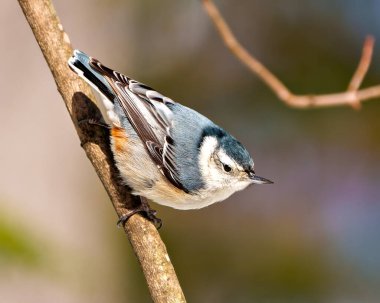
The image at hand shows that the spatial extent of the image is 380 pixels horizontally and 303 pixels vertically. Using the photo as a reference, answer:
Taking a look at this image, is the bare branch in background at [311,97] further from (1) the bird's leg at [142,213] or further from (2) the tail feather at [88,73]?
(1) the bird's leg at [142,213]

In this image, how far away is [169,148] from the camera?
291 centimetres

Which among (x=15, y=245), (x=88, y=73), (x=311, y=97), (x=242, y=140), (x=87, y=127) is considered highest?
(x=242, y=140)

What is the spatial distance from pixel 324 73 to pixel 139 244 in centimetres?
300

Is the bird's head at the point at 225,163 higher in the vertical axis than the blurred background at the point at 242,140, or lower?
lower

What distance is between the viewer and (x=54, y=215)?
15.2 feet

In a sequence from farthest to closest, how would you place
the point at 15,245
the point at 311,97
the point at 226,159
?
the point at 226,159 → the point at 15,245 → the point at 311,97

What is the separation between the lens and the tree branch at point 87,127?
249cm

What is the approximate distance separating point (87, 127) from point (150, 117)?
0.27 metres

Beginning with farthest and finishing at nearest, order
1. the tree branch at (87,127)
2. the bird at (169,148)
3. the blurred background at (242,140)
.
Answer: the blurred background at (242,140) < the bird at (169,148) < the tree branch at (87,127)

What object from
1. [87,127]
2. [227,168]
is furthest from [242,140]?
[87,127]

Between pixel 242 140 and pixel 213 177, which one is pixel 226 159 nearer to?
pixel 213 177

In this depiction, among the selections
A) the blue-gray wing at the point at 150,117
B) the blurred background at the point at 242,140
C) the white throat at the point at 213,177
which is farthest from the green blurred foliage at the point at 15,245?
the blurred background at the point at 242,140

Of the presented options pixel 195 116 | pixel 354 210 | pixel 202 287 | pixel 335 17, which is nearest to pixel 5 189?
pixel 202 287

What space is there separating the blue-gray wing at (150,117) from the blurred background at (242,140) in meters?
1.83
